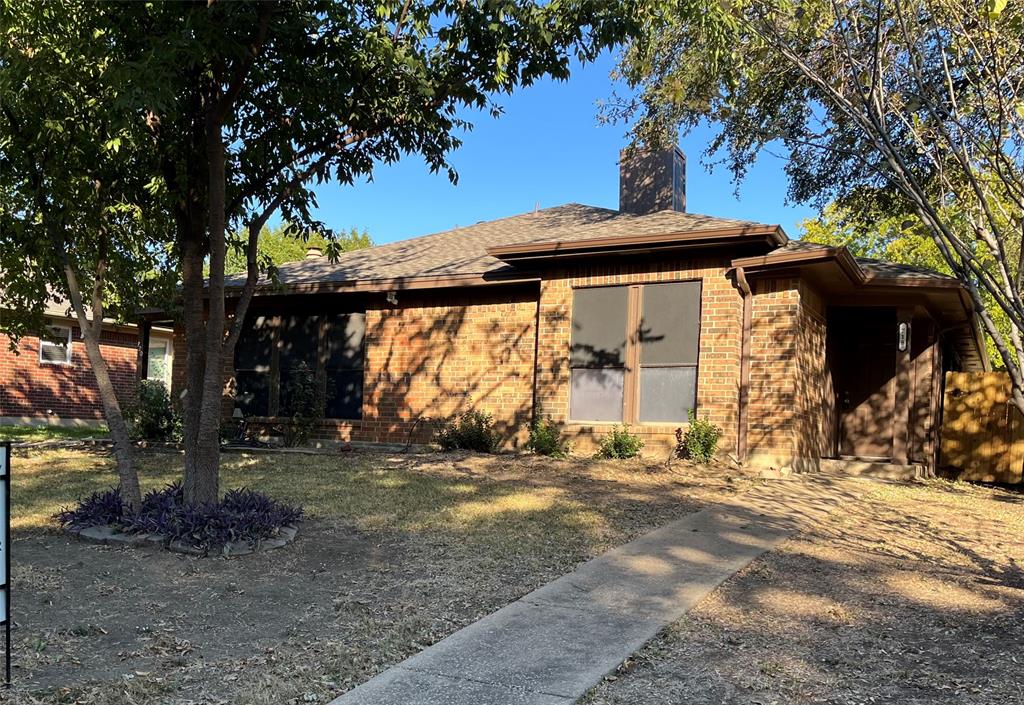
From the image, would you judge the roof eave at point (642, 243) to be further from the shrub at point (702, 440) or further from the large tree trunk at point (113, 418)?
the large tree trunk at point (113, 418)

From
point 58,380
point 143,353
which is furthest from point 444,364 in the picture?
point 58,380

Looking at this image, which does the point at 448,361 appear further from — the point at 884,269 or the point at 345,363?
the point at 884,269

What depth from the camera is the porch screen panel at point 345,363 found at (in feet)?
47.0

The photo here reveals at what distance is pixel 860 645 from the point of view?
4230mm

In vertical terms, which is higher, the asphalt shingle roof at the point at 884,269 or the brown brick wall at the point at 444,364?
the asphalt shingle roof at the point at 884,269

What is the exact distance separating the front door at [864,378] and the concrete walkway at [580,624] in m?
6.67

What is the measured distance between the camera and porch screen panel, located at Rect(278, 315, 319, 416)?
48.4ft

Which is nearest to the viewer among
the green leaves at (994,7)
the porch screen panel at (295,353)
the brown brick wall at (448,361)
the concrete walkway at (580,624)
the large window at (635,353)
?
the concrete walkway at (580,624)

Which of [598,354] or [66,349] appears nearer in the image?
[598,354]

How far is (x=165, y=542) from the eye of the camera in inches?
239

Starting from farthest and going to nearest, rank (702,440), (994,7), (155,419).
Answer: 1. (155,419)
2. (702,440)
3. (994,7)

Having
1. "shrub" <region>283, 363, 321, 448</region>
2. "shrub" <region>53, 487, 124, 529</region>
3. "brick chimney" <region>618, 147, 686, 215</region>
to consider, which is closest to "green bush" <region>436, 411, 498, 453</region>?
"shrub" <region>283, 363, 321, 448</region>

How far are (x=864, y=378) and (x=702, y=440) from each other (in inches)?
180

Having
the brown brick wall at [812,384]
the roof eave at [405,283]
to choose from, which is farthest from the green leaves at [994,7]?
the roof eave at [405,283]
